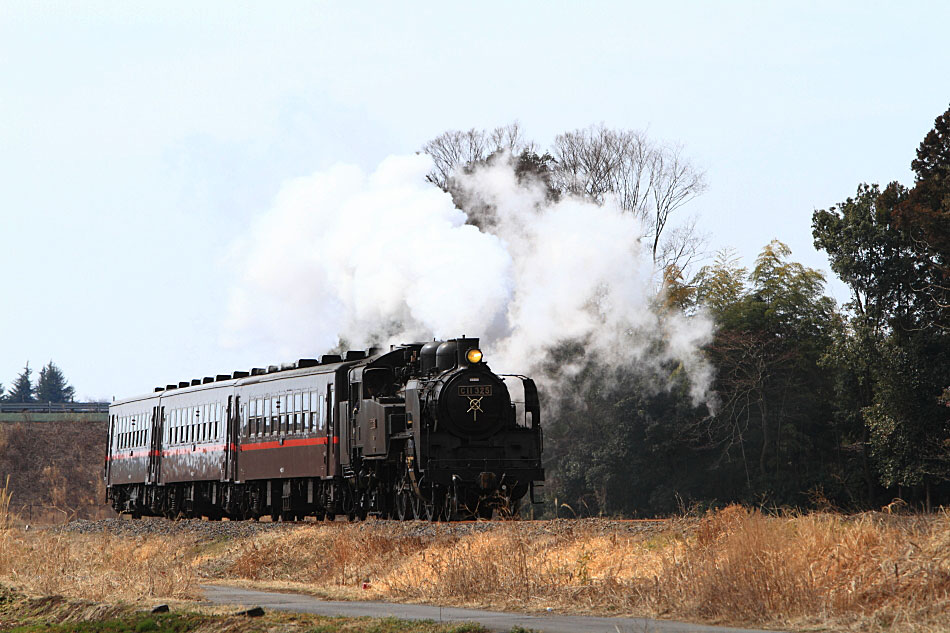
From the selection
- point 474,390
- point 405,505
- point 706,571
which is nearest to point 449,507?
point 405,505

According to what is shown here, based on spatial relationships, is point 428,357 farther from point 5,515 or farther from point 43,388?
point 43,388

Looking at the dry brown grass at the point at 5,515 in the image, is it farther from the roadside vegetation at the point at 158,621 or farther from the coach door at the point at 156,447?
the coach door at the point at 156,447

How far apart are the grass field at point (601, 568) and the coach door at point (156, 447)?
15.9 metres

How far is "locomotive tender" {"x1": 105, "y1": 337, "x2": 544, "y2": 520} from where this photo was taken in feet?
85.5

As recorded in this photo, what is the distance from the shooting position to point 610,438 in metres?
50.8

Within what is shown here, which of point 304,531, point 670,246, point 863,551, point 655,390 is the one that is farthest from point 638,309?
point 863,551

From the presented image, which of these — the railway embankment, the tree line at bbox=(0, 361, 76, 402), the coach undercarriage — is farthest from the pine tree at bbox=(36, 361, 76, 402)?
the coach undercarriage

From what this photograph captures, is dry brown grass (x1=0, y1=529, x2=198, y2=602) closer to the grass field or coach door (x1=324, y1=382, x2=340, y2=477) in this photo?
the grass field

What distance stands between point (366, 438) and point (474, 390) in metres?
2.99

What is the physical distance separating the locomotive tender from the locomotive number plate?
0.02 metres

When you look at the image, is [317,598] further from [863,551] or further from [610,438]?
[610,438]

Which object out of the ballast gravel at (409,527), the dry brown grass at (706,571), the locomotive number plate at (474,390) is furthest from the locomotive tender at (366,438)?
the dry brown grass at (706,571)

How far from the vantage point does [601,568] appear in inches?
680

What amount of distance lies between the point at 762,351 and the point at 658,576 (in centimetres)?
3546
